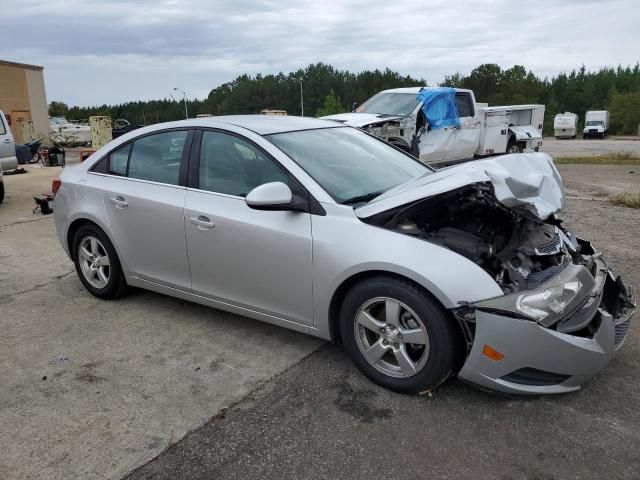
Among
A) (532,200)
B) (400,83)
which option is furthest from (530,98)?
(532,200)

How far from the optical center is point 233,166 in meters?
3.81

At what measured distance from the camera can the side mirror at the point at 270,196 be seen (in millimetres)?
3225

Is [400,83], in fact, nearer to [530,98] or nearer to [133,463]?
[530,98]

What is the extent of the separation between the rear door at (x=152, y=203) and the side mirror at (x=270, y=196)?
34.8 inches

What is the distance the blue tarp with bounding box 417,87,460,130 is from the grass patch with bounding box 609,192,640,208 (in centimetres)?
401

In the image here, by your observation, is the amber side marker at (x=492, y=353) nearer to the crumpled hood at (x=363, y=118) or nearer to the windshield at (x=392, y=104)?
the crumpled hood at (x=363, y=118)

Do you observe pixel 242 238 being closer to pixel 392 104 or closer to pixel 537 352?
pixel 537 352

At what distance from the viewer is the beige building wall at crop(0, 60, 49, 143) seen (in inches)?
1580

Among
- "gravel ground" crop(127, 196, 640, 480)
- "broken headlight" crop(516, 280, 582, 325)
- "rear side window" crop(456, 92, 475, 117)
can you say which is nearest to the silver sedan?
"broken headlight" crop(516, 280, 582, 325)

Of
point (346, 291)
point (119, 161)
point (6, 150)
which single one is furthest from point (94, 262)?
point (6, 150)

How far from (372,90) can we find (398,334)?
307ft

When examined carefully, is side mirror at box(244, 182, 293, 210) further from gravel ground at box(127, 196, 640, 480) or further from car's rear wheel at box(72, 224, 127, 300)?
car's rear wheel at box(72, 224, 127, 300)

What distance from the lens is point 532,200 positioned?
3047 millimetres

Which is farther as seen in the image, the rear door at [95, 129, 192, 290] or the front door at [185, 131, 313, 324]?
the rear door at [95, 129, 192, 290]
